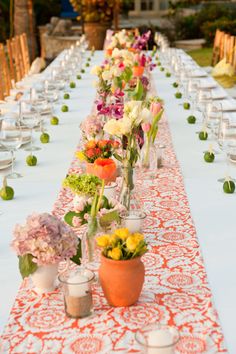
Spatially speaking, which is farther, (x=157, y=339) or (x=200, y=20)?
(x=200, y=20)

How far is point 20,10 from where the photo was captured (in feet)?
47.3

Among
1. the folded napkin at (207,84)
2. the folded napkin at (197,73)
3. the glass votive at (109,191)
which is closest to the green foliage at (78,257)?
the glass votive at (109,191)

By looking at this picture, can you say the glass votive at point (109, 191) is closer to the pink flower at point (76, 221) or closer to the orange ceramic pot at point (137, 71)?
the pink flower at point (76, 221)

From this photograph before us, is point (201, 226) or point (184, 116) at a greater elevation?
point (201, 226)

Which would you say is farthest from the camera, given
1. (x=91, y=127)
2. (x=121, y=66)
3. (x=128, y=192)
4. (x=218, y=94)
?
(x=218, y=94)

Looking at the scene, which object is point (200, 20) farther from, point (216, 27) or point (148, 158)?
point (148, 158)

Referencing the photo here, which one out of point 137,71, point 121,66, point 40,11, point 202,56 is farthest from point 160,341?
point 40,11

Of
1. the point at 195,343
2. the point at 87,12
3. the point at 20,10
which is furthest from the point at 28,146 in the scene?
the point at 20,10

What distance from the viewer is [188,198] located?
3078 mm

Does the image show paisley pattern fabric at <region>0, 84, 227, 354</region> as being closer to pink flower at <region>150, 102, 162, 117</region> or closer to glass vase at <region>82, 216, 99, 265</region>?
glass vase at <region>82, 216, 99, 265</region>

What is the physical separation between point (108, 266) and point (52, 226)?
22cm

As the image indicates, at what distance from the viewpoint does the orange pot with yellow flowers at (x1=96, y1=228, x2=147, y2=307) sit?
1877 millimetres

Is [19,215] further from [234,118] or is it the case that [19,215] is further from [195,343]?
[234,118]

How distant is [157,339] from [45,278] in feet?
1.92
